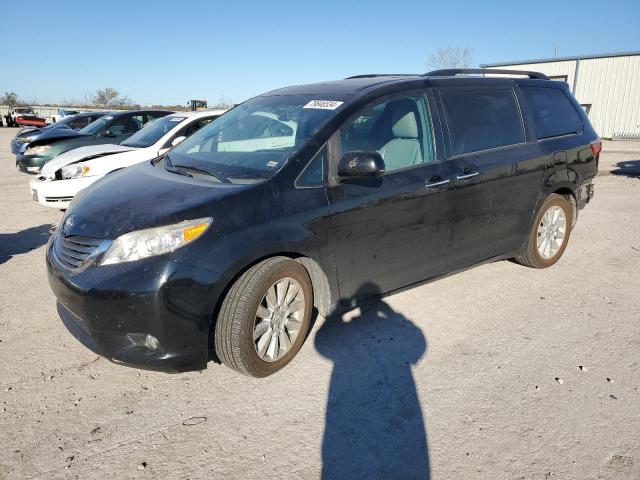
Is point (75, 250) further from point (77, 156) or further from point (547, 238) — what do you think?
point (77, 156)

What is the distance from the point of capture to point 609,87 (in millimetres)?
26766

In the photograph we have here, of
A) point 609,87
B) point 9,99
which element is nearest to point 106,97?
point 9,99

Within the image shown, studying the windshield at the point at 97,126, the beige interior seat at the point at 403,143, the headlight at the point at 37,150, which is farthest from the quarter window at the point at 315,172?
the windshield at the point at 97,126

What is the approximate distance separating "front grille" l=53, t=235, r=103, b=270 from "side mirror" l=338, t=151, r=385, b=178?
5.09 ft

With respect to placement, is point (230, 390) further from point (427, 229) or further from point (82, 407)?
point (427, 229)

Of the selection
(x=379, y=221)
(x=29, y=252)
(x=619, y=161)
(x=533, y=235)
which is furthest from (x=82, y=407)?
(x=619, y=161)

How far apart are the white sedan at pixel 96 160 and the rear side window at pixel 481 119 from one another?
3969mm

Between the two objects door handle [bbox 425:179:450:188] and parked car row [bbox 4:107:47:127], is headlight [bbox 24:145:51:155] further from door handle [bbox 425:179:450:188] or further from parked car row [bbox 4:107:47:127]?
parked car row [bbox 4:107:47:127]

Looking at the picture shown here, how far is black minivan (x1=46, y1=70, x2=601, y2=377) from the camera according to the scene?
2.69m

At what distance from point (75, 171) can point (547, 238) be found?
607cm

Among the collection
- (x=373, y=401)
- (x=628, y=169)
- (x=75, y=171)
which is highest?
(x=75, y=171)

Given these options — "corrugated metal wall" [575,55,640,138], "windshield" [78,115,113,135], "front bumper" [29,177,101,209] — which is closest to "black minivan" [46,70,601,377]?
"front bumper" [29,177,101,209]

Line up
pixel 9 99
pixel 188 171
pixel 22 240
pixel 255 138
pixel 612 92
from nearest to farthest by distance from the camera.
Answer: pixel 188 171 < pixel 255 138 < pixel 22 240 < pixel 612 92 < pixel 9 99

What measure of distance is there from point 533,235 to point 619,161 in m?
13.2
